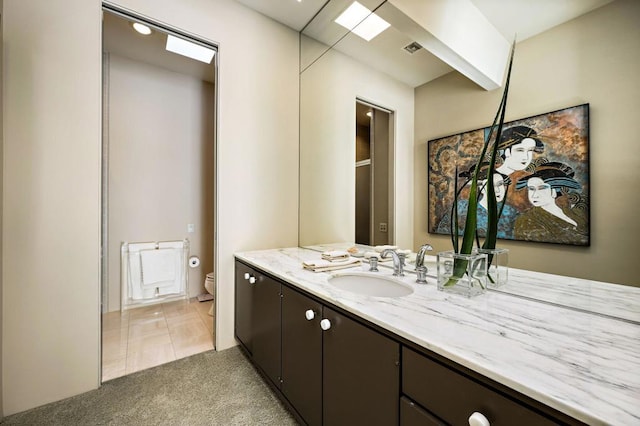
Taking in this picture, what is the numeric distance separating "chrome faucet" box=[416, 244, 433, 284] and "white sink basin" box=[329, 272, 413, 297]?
111mm

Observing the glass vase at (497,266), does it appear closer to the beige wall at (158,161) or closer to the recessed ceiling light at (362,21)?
the recessed ceiling light at (362,21)

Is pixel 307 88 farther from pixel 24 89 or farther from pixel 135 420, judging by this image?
pixel 135 420

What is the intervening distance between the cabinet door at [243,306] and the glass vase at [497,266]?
52.9 inches

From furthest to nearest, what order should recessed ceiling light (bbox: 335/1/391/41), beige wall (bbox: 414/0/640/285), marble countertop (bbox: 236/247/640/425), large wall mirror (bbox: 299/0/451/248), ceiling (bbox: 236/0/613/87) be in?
recessed ceiling light (bbox: 335/1/391/41) → large wall mirror (bbox: 299/0/451/248) → ceiling (bbox: 236/0/613/87) → beige wall (bbox: 414/0/640/285) → marble countertop (bbox: 236/247/640/425)

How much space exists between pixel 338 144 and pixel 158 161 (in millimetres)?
2246

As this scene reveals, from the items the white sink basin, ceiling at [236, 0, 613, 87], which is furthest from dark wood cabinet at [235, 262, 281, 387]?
ceiling at [236, 0, 613, 87]

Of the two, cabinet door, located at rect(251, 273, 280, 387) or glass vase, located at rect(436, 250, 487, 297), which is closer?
glass vase, located at rect(436, 250, 487, 297)

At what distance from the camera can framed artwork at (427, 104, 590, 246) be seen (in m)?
0.89

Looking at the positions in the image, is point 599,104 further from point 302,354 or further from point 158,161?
point 158,161

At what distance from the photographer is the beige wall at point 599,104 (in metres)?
0.80

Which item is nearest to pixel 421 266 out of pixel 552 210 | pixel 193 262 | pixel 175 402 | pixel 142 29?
pixel 552 210

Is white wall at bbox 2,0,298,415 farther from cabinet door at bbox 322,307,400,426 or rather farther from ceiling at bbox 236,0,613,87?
cabinet door at bbox 322,307,400,426

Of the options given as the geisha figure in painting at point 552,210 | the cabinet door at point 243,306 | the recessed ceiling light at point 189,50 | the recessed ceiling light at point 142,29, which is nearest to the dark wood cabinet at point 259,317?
the cabinet door at point 243,306

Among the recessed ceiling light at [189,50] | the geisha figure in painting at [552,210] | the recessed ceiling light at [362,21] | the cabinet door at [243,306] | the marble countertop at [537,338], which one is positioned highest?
the recessed ceiling light at [189,50]
